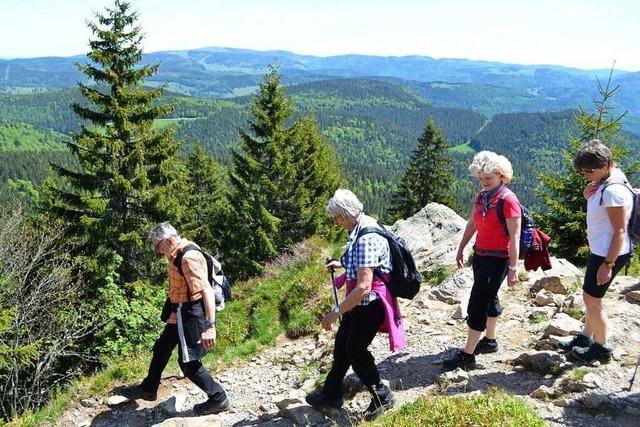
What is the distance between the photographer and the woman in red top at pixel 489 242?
4.89 m

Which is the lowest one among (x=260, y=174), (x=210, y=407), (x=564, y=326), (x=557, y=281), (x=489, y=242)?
(x=210, y=407)

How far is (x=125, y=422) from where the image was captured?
5.65 meters

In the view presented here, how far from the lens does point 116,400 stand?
5.91m

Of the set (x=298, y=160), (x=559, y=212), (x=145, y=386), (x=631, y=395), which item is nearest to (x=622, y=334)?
(x=631, y=395)

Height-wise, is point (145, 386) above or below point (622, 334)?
below

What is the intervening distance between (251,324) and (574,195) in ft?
38.6

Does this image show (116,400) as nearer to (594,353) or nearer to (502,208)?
(502,208)

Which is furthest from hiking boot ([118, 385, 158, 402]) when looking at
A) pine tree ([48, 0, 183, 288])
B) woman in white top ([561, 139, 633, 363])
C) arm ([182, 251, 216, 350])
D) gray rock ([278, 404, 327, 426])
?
pine tree ([48, 0, 183, 288])

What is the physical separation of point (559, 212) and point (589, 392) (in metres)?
12.0

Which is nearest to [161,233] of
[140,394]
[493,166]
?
[140,394]

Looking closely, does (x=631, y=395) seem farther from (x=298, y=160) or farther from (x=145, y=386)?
(x=298, y=160)

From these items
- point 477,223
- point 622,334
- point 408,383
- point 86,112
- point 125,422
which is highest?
point 86,112

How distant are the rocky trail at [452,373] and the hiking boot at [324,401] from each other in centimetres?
8

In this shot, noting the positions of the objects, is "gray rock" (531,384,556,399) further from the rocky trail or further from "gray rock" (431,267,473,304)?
"gray rock" (431,267,473,304)
